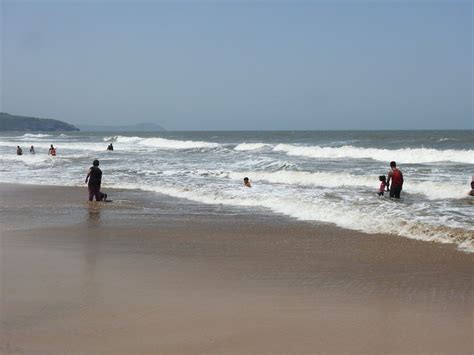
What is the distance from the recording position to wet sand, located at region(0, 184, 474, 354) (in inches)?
179

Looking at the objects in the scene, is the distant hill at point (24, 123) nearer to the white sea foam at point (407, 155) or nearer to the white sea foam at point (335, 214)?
the white sea foam at point (407, 155)

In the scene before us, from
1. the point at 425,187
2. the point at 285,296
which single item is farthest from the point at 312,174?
the point at 285,296

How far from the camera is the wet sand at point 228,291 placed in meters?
4.55

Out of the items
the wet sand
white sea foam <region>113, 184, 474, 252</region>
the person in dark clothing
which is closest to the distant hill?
the person in dark clothing

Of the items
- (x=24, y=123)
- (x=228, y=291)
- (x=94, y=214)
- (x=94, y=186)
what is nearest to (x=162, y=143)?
(x=94, y=186)

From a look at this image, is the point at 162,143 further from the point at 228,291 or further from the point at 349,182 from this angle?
the point at 228,291

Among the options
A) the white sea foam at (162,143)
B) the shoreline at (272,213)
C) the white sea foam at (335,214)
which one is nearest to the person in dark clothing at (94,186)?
the shoreline at (272,213)

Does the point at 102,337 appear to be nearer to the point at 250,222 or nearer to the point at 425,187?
the point at 250,222

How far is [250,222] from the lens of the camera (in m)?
11.0

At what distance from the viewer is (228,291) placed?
5957 millimetres

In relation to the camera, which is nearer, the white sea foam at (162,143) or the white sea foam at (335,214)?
the white sea foam at (335,214)

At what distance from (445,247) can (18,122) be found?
596ft

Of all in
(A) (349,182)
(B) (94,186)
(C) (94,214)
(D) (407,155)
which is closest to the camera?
(C) (94,214)

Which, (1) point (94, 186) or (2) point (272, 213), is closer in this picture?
(2) point (272, 213)
